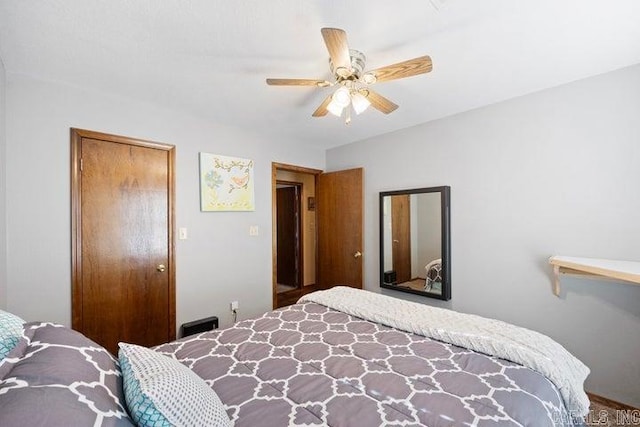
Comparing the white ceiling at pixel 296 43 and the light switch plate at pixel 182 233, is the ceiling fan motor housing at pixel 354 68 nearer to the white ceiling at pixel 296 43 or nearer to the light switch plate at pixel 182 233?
the white ceiling at pixel 296 43

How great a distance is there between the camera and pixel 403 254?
10.6 feet

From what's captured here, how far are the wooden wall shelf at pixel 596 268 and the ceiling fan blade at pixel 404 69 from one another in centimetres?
155

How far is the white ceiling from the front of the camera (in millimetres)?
1407

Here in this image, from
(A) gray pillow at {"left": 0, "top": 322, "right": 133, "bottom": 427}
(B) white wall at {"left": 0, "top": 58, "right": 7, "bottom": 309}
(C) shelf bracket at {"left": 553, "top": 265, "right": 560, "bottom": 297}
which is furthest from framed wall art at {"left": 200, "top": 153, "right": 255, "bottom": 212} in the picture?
(C) shelf bracket at {"left": 553, "top": 265, "right": 560, "bottom": 297}

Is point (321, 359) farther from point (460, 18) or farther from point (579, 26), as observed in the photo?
point (579, 26)

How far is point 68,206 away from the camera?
2.19m

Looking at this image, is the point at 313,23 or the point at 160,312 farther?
the point at 160,312

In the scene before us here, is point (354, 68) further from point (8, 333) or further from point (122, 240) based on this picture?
point (122, 240)

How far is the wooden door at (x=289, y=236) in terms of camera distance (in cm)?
523

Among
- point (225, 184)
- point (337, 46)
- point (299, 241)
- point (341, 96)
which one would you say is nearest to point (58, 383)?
point (337, 46)

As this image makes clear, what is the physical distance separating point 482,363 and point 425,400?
44 centimetres

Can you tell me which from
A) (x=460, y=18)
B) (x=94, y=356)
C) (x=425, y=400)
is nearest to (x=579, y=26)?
(x=460, y=18)

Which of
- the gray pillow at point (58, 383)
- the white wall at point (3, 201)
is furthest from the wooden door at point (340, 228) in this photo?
the white wall at point (3, 201)

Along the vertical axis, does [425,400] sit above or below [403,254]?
below
